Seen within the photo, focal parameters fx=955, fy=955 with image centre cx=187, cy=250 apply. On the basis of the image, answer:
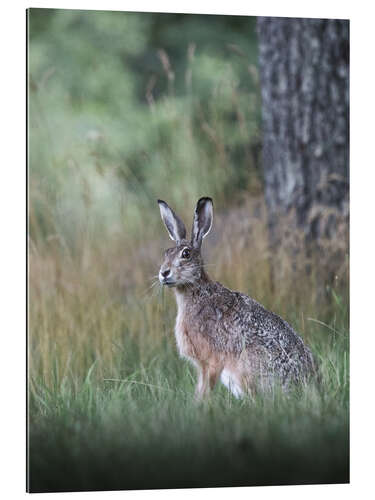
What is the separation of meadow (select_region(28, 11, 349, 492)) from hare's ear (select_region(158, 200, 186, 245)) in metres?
0.70

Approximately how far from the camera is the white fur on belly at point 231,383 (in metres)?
5.98

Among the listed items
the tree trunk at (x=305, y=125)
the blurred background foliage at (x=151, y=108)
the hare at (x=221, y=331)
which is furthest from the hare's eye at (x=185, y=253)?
the tree trunk at (x=305, y=125)

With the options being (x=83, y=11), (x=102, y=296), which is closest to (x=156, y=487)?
(x=102, y=296)

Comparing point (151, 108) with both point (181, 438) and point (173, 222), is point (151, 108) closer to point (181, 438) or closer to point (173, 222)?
point (173, 222)

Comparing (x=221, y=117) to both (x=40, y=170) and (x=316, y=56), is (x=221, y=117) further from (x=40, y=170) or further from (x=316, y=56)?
(x=40, y=170)

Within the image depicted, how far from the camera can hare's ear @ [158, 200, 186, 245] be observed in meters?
6.29

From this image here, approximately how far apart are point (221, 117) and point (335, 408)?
322cm

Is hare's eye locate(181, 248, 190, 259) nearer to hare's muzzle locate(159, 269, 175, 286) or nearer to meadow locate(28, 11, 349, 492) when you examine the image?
hare's muzzle locate(159, 269, 175, 286)

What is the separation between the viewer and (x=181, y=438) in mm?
5668

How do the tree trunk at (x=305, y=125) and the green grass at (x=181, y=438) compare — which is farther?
the tree trunk at (x=305, y=125)

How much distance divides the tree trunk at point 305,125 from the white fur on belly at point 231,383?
1.84 m

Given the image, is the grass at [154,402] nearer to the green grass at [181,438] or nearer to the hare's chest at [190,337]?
the green grass at [181,438]

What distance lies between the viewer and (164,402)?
598cm

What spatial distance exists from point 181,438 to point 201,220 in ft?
4.74
